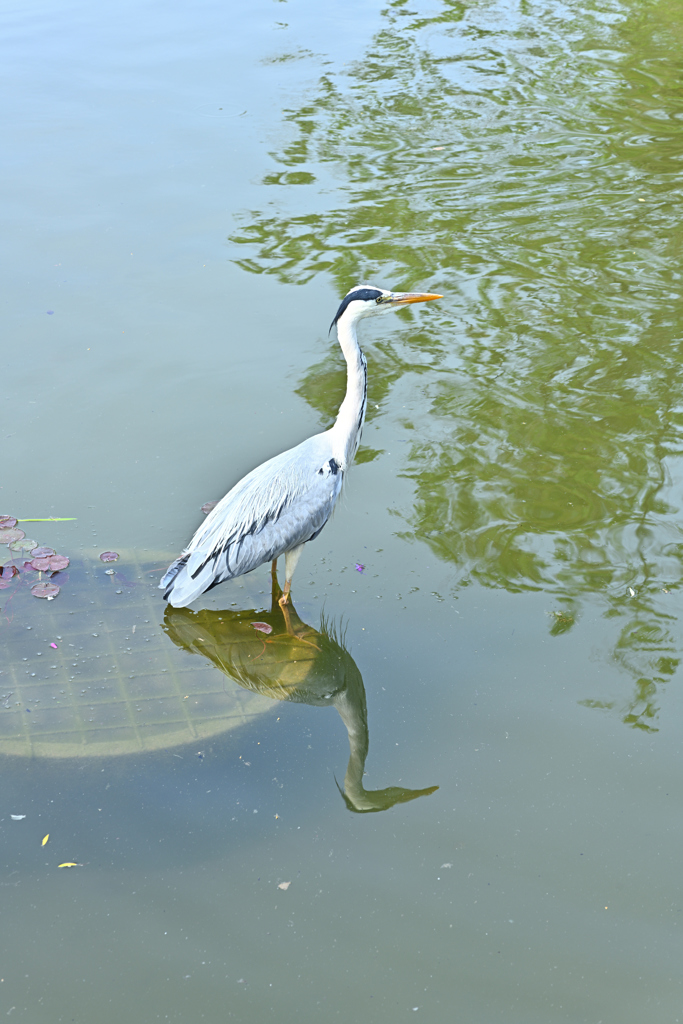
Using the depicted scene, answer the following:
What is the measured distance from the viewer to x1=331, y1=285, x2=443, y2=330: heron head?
4.81 meters

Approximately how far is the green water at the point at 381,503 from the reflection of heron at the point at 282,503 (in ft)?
1.11

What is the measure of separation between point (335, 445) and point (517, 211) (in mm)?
4889

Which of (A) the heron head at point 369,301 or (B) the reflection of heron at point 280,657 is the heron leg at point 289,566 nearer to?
(B) the reflection of heron at point 280,657

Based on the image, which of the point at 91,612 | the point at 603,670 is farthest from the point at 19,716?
the point at 603,670

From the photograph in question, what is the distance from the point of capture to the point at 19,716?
4336 millimetres

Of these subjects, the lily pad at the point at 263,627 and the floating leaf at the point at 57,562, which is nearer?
the lily pad at the point at 263,627

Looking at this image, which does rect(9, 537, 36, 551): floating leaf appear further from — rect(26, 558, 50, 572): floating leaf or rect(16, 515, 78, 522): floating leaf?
rect(16, 515, 78, 522): floating leaf

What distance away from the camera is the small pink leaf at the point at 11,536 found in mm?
5330

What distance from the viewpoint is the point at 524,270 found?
8.02 meters

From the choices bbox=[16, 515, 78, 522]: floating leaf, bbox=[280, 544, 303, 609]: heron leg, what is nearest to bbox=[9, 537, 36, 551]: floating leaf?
bbox=[16, 515, 78, 522]: floating leaf

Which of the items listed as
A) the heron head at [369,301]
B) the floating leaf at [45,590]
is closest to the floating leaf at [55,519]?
the floating leaf at [45,590]

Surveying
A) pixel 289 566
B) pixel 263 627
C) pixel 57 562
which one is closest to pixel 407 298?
pixel 289 566

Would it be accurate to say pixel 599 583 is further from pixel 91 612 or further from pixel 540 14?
pixel 540 14

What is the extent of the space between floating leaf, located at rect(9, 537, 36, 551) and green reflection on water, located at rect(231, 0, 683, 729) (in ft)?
7.28
